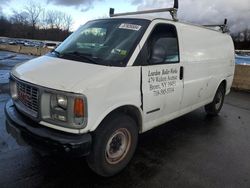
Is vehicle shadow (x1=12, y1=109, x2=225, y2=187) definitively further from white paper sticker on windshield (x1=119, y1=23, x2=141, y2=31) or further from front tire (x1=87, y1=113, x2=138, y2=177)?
white paper sticker on windshield (x1=119, y1=23, x2=141, y2=31)

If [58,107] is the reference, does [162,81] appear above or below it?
above

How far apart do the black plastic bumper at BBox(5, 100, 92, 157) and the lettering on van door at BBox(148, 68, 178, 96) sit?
4.34 feet

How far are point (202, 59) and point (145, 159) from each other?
2377 mm

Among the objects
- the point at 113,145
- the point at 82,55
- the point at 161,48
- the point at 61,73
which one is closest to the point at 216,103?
the point at 161,48

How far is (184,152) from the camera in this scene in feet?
14.2

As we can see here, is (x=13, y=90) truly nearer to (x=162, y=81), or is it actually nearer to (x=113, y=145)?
(x=113, y=145)

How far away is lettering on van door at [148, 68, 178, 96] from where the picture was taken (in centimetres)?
374

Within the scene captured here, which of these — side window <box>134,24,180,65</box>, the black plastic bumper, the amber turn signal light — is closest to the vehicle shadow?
the black plastic bumper

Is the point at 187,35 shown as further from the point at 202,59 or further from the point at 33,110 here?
the point at 33,110

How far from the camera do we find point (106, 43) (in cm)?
368

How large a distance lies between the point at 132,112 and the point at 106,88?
0.68m

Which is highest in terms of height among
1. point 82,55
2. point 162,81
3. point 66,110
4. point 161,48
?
point 161,48

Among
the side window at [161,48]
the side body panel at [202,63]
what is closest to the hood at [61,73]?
the side window at [161,48]

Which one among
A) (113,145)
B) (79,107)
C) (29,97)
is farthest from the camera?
(113,145)
